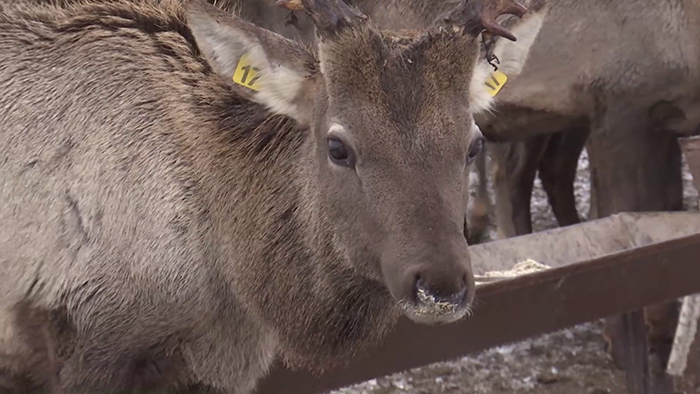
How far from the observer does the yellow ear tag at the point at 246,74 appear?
9.32 ft

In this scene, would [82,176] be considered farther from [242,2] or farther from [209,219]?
[242,2]

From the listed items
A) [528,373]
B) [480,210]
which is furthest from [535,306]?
[480,210]

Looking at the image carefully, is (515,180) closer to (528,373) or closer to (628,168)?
(628,168)

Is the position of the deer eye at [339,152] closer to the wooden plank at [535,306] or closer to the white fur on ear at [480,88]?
the white fur on ear at [480,88]

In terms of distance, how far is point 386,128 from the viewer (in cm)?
261

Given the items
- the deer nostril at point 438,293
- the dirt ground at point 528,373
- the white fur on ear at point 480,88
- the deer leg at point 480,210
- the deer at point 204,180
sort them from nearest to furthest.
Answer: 1. the deer nostril at point 438,293
2. the deer at point 204,180
3. the white fur on ear at point 480,88
4. the dirt ground at point 528,373
5. the deer leg at point 480,210

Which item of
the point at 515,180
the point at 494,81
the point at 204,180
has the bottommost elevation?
the point at 515,180

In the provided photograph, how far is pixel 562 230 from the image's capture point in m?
4.43

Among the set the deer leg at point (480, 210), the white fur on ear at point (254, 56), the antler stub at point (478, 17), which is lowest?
the deer leg at point (480, 210)

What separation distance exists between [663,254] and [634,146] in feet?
4.24

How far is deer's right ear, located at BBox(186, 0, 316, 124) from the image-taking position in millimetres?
2793

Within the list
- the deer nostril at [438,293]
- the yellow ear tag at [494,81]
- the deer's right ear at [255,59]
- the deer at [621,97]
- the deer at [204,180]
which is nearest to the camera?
the deer nostril at [438,293]

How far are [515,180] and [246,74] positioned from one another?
11.7 feet

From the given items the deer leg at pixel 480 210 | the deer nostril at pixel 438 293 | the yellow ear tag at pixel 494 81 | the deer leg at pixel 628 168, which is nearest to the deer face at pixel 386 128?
the deer nostril at pixel 438 293
